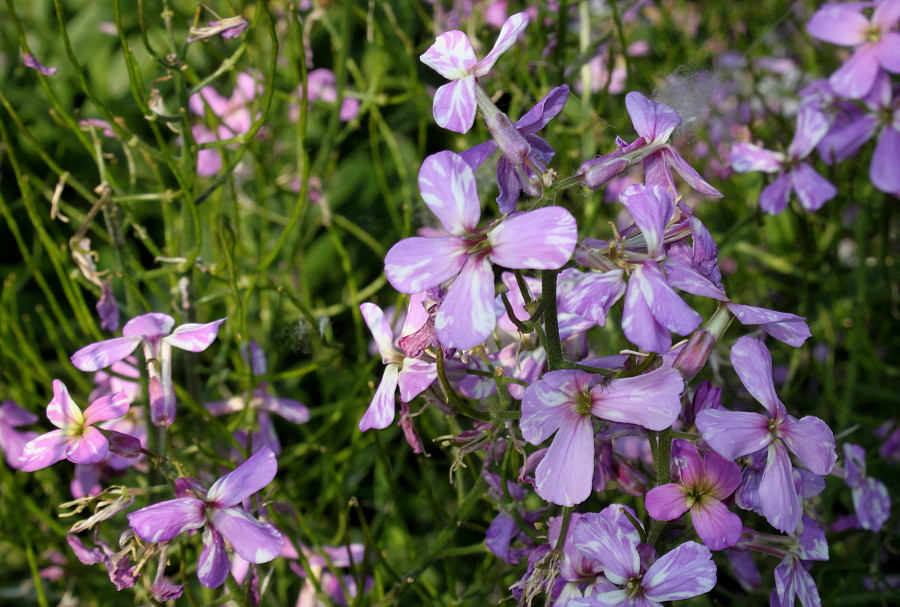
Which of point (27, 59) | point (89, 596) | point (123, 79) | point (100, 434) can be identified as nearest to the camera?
point (100, 434)

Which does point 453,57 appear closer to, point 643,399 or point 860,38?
point 643,399

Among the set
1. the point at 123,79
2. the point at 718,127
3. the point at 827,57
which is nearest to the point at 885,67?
the point at 827,57

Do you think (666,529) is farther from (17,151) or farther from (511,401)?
(17,151)

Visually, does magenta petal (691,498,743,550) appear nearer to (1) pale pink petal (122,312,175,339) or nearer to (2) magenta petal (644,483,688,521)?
(2) magenta petal (644,483,688,521)

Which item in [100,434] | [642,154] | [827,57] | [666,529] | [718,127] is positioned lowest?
[718,127]

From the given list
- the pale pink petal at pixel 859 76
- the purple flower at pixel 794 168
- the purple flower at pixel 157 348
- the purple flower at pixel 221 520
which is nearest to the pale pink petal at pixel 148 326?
the purple flower at pixel 157 348

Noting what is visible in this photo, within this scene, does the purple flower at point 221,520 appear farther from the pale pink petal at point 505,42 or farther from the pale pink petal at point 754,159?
the pale pink petal at point 754,159
